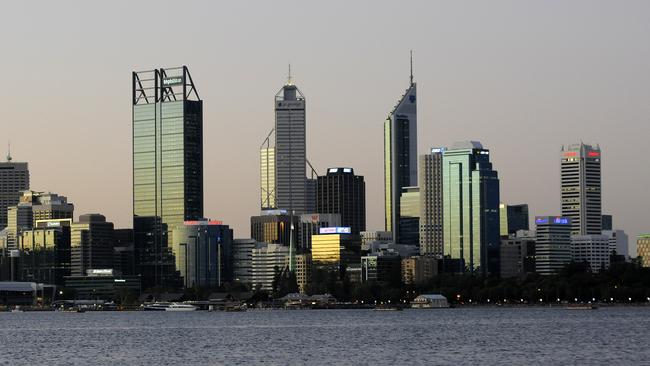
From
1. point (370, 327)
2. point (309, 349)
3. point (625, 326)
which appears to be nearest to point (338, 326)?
point (370, 327)

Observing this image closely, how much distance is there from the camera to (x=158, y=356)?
4975 inches

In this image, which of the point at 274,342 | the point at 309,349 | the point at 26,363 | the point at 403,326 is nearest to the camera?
the point at 26,363

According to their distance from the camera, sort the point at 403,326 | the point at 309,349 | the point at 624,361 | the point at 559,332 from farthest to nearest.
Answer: the point at 403,326 < the point at 559,332 < the point at 309,349 < the point at 624,361

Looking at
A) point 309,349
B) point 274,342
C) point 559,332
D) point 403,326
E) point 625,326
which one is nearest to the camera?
point 309,349

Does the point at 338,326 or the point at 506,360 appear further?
the point at 338,326

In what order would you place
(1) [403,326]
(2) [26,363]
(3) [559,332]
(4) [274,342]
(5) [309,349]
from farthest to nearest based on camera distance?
(1) [403,326] → (3) [559,332] → (4) [274,342] → (5) [309,349] → (2) [26,363]

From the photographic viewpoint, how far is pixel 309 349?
133m

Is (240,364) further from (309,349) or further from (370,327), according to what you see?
(370,327)

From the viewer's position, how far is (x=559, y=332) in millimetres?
160625

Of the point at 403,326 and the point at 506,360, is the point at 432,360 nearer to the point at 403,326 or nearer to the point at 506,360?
the point at 506,360

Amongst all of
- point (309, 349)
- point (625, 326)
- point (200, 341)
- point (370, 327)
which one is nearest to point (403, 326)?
point (370, 327)

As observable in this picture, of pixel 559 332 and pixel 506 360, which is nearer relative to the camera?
pixel 506 360

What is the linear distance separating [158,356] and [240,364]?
15.1m

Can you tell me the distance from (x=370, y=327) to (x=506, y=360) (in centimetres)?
7274
